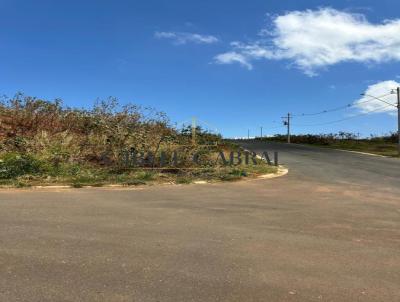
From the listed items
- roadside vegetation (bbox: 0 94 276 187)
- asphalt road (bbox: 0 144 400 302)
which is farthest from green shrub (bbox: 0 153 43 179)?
asphalt road (bbox: 0 144 400 302)

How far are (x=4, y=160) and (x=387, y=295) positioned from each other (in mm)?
14683

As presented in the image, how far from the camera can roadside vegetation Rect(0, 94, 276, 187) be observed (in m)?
16.4

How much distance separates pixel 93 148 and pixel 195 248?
527 inches

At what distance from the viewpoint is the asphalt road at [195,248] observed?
17.7 feet

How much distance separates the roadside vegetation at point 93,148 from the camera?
1643cm

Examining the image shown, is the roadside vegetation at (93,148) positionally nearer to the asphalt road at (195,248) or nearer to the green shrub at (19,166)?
the green shrub at (19,166)

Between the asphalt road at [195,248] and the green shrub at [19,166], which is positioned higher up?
the green shrub at [19,166]

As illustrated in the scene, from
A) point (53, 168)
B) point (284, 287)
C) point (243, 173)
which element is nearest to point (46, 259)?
point (284, 287)

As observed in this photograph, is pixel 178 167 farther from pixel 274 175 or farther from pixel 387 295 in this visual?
pixel 387 295

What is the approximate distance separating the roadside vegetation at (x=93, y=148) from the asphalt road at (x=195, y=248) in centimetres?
360

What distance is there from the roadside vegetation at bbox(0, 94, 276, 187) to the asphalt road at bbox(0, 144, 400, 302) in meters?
3.60

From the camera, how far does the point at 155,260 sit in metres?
6.44

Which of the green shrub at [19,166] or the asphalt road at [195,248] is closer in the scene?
the asphalt road at [195,248]

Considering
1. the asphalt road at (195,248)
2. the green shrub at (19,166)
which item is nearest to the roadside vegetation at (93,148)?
the green shrub at (19,166)
